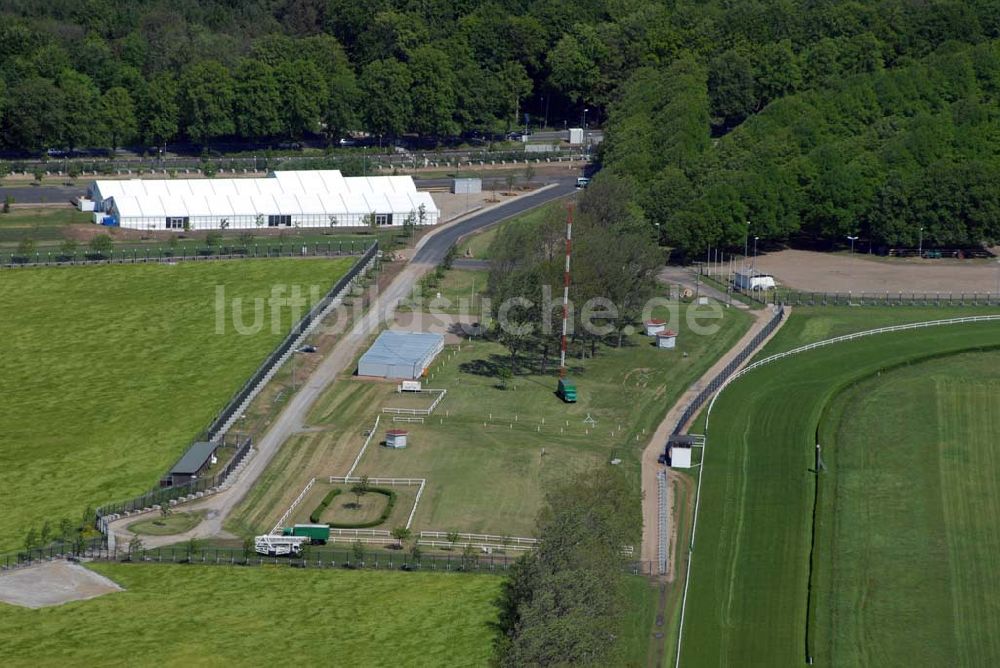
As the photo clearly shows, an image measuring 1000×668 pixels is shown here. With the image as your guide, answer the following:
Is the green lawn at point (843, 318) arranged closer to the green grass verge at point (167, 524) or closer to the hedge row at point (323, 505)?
the hedge row at point (323, 505)

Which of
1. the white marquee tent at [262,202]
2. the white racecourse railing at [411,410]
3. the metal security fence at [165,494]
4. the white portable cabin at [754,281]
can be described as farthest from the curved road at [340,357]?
the white portable cabin at [754,281]

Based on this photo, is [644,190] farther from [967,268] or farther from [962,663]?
[962,663]

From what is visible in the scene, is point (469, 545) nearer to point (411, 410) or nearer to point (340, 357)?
point (411, 410)

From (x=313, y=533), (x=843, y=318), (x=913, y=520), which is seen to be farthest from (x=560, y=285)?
(x=313, y=533)

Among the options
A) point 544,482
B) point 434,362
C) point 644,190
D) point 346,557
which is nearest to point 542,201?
point 644,190

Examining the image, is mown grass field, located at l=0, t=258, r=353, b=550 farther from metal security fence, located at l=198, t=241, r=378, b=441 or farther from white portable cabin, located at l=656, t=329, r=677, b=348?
white portable cabin, located at l=656, t=329, r=677, b=348
